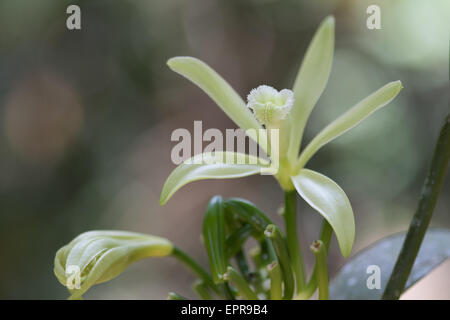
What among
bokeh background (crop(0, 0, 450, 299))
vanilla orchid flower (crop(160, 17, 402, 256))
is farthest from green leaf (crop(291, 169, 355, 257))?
bokeh background (crop(0, 0, 450, 299))

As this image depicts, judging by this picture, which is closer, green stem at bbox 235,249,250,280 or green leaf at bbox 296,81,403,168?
green leaf at bbox 296,81,403,168

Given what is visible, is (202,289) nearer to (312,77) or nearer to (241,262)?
(241,262)

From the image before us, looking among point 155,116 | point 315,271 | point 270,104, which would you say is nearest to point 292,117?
point 270,104

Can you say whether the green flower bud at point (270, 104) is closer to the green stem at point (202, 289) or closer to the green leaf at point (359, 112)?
the green leaf at point (359, 112)

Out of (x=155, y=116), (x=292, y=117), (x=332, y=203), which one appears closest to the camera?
(x=332, y=203)

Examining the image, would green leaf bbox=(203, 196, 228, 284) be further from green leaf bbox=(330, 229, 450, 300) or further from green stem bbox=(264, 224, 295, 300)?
green leaf bbox=(330, 229, 450, 300)

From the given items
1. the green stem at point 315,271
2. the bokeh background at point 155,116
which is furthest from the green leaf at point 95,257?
the bokeh background at point 155,116
